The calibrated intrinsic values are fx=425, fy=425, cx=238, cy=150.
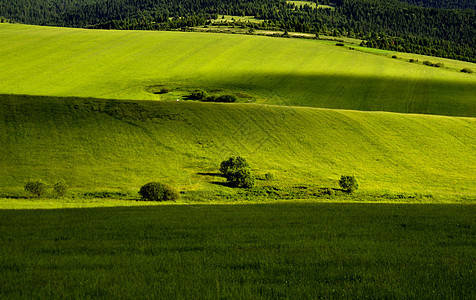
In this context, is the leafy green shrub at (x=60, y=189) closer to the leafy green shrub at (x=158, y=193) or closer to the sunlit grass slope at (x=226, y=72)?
the leafy green shrub at (x=158, y=193)

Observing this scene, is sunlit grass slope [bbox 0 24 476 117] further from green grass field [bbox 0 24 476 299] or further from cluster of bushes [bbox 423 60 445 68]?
cluster of bushes [bbox 423 60 445 68]

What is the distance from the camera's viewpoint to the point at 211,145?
49.5 meters

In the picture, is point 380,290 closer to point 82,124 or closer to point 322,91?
point 82,124

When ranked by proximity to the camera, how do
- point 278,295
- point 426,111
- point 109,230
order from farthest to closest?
1. point 426,111
2. point 109,230
3. point 278,295

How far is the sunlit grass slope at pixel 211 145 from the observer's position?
41.0 metres

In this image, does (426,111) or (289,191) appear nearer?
(289,191)

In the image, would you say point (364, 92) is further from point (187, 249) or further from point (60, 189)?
point (187, 249)

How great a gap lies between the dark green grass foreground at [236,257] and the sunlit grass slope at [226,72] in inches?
2369

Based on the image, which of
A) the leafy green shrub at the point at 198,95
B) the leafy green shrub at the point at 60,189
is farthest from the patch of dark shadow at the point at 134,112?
the leafy green shrub at the point at 60,189

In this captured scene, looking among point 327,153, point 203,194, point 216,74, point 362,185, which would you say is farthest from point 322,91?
point 203,194

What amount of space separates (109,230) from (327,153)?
122 ft

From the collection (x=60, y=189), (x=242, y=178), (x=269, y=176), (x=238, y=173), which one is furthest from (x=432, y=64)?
(x=60, y=189)

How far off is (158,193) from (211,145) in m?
17.9

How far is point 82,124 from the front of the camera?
165ft
